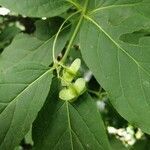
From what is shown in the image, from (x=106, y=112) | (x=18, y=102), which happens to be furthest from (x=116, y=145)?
(x=18, y=102)

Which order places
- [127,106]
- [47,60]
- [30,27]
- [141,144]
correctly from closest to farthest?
[127,106] < [47,60] < [141,144] < [30,27]

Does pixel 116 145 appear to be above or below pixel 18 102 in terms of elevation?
below

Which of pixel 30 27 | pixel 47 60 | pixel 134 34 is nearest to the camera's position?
pixel 134 34

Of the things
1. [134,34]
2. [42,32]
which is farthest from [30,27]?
[134,34]

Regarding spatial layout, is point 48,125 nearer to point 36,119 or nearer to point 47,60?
point 36,119

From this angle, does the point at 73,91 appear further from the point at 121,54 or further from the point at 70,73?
the point at 121,54

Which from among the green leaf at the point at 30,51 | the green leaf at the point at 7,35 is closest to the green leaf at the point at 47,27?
the green leaf at the point at 30,51

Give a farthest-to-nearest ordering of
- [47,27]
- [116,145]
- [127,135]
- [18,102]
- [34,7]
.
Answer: [127,135] < [116,145] < [47,27] < [34,7] < [18,102]
